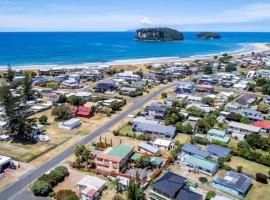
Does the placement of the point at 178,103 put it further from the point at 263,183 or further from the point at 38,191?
the point at 38,191

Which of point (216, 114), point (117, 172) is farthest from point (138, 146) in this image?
point (216, 114)

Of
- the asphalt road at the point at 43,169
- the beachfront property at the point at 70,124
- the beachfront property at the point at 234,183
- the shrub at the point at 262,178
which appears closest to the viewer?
the asphalt road at the point at 43,169

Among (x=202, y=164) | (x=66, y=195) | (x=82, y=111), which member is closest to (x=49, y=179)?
(x=66, y=195)

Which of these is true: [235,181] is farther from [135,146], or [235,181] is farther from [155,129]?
[155,129]

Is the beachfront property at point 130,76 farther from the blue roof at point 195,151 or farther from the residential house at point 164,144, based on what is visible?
the blue roof at point 195,151

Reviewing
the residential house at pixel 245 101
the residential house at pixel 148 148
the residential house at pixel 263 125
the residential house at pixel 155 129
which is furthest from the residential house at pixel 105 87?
the residential house at pixel 263 125

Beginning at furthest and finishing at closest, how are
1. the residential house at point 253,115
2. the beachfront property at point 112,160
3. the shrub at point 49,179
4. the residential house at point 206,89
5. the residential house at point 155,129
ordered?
the residential house at point 206,89
the residential house at point 253,115
the residential house at point 155,129
the beachfront property at point 112,160
the shrub at point 49,179

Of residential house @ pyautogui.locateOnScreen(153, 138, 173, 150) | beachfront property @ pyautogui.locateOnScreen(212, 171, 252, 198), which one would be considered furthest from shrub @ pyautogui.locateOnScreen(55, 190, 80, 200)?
residential house @ pyautogui.locateOnScreen(153, 138, 173, 150)
